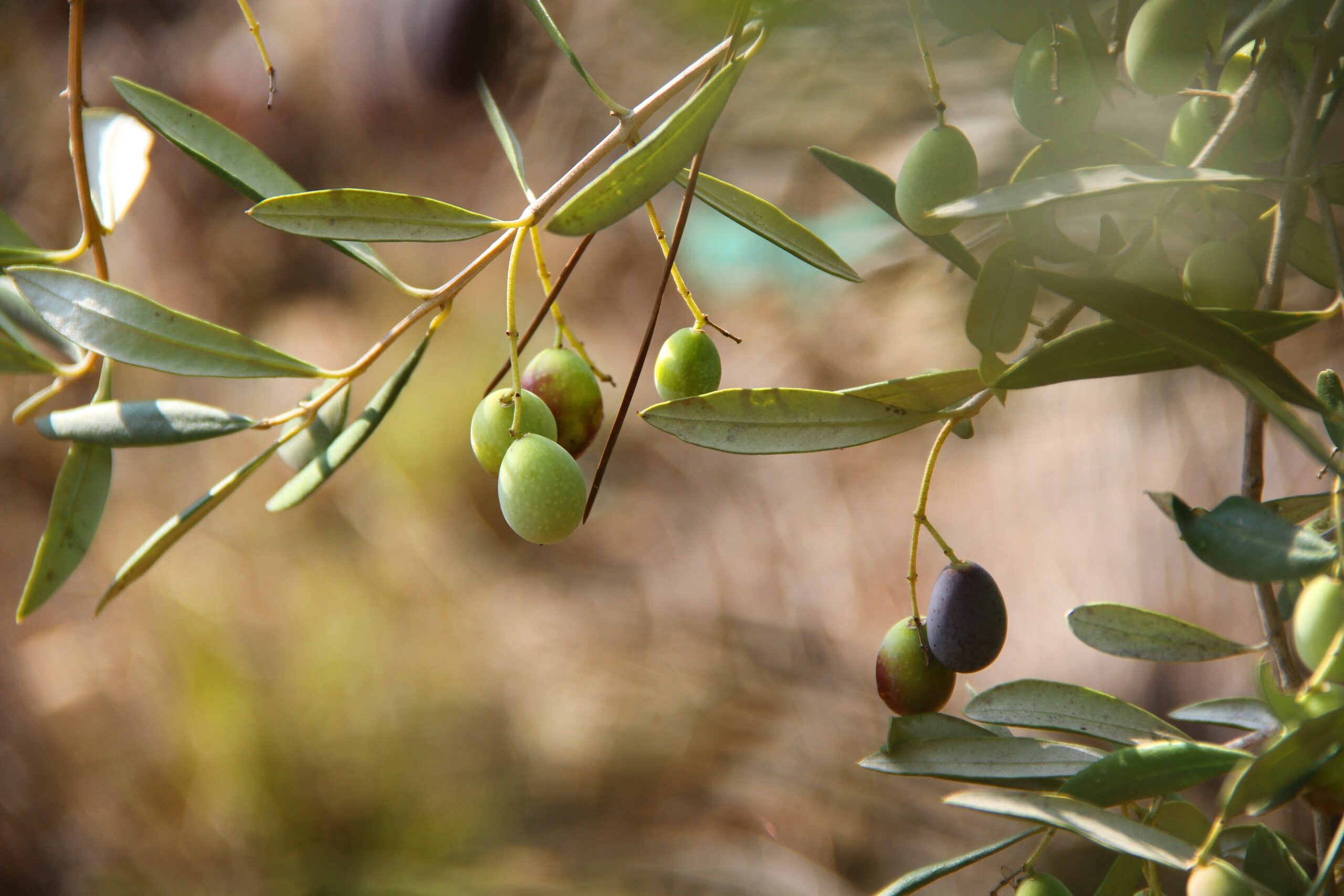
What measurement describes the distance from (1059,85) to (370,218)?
26cm

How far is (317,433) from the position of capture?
46 cm

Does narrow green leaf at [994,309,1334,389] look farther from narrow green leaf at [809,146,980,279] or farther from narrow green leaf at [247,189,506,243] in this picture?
narrow green leaf at [247,189,506,243]

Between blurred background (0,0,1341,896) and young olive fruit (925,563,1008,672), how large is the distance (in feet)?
3.58

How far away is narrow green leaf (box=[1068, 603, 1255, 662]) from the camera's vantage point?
393 millimetres

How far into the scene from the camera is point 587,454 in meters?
2.05

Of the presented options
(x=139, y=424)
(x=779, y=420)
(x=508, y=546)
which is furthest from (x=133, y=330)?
(x=508, y=546)

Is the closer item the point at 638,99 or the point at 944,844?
the point at 944,844

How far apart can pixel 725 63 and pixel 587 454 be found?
178 centimetres

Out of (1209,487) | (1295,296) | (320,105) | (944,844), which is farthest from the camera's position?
(320,105)

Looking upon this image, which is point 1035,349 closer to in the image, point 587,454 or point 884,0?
point 884,0

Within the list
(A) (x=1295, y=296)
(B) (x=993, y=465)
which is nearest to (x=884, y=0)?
(A) (x=1295, y=296)

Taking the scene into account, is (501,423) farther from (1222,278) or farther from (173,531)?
(1222,278)

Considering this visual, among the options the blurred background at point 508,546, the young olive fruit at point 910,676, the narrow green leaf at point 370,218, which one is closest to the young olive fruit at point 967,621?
the young olive fruit at point 910,676

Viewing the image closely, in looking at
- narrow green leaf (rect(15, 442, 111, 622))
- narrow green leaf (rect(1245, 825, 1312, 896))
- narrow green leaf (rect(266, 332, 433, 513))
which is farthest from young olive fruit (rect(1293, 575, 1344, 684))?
narrow green leaf (rect(15, 442, 111, 622))
